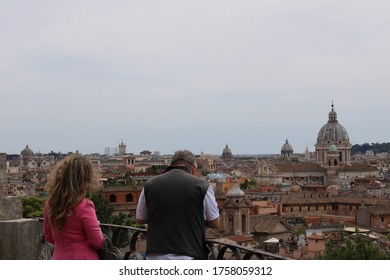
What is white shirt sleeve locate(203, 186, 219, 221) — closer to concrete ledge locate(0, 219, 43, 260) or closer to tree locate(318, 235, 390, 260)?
concrete ledge locate(0, 219, 43, 260)

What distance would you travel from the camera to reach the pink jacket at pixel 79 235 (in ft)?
7.82

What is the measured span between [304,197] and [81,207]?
1262 inches

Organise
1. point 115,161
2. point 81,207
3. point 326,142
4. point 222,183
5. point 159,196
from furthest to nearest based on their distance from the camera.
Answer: point 115,161
point 326,142
point 222,183
point 159,196
point 81,207

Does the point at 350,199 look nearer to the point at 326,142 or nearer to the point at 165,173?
the point at 165,173

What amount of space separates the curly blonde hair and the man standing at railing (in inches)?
10.3

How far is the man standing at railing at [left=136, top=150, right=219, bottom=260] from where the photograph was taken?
2.51 meters

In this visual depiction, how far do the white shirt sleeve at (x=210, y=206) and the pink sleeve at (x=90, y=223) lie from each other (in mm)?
380

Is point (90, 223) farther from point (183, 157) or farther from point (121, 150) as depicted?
point (121, 150)

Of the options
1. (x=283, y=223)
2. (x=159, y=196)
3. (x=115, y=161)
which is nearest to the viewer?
(x=159, y=196)

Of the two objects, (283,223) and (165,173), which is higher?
(165,173)

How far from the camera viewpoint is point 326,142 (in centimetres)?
6756

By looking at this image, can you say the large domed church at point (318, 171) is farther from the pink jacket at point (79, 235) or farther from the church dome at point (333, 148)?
the pink jacket at point (79, 235)
